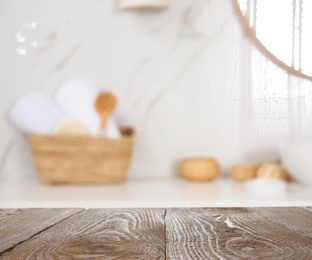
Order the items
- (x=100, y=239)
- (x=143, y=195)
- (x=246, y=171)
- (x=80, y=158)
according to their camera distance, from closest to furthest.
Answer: (x=100, y=239), (x=143, y=195), (x=80, y=158), (x=246, y=171)

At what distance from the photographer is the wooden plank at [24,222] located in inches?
14.5

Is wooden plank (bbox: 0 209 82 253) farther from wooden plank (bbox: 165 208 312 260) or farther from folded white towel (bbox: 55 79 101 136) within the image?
folded white towel (bbox: 55 79 101 136)

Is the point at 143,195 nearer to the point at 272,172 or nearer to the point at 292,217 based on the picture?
the point at 272,172

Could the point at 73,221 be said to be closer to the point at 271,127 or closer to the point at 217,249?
the point at 217,249

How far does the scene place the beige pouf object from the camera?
3.46 feet

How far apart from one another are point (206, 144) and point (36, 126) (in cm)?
43

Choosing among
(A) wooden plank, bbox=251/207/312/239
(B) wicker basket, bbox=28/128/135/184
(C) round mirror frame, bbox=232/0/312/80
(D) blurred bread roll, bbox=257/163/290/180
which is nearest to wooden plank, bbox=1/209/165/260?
(A) wooden plank, bbox=251/207/312/239

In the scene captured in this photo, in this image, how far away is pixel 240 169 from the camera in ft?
3.57

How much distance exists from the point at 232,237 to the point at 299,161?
657mm

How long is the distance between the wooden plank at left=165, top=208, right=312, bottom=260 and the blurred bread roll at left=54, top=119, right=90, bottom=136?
0.56 meters

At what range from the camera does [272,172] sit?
104cm

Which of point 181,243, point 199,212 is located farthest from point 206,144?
point 181,243

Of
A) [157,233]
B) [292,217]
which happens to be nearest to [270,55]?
[292,217]

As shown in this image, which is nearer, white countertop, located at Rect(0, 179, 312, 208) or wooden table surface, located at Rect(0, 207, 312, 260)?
wooden table surface, located at Rect(0, 207, 312, 260)
